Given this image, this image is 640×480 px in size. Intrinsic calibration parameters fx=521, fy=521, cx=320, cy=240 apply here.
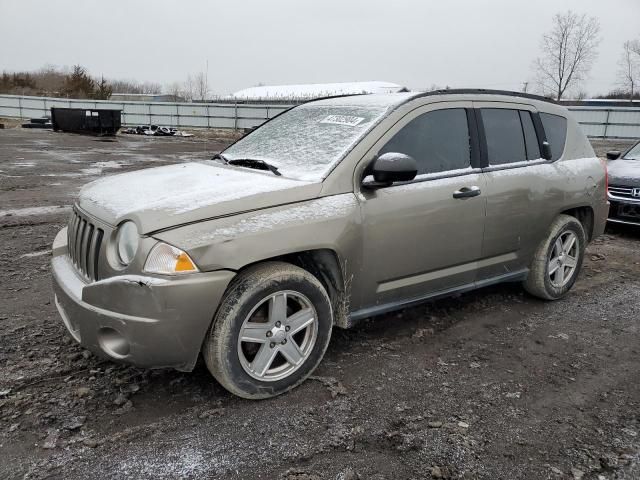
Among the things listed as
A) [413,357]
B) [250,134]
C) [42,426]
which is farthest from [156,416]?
[250,134]

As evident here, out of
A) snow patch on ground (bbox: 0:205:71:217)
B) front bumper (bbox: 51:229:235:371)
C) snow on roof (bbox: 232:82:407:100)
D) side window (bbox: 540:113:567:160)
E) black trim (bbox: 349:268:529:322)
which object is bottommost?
snow patch on ground (bbox: 0:205:71:217)

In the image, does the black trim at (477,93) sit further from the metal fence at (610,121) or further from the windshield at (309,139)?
the metal fence at (610,121)

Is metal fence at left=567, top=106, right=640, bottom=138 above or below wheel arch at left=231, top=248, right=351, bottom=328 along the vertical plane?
above

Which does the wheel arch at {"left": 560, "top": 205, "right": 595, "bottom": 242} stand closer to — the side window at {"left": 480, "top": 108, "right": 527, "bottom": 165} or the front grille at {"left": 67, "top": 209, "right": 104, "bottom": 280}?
the side window at {"left": 480, "top": 108, "right": 527, "bottom": 165}

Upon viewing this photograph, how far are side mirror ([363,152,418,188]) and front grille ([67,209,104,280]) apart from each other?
1.58m

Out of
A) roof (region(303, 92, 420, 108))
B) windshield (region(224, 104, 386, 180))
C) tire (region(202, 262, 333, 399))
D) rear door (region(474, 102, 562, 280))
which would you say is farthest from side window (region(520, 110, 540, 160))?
tire (region(202, 262, 333, 399))

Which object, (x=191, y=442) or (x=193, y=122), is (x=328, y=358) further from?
(x=193, y=122)

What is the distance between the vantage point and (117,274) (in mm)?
2617

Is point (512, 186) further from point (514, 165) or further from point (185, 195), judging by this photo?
point (185, 195)

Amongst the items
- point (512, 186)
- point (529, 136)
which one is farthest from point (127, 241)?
point (529, 136)

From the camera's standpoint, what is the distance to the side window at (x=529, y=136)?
4281mm

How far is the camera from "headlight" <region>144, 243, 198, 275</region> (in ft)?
8.34

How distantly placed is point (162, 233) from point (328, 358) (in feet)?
4.74

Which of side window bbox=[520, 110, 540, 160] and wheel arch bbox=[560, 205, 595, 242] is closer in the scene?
Result: side window bbox=[520, 110, 540, 160]
